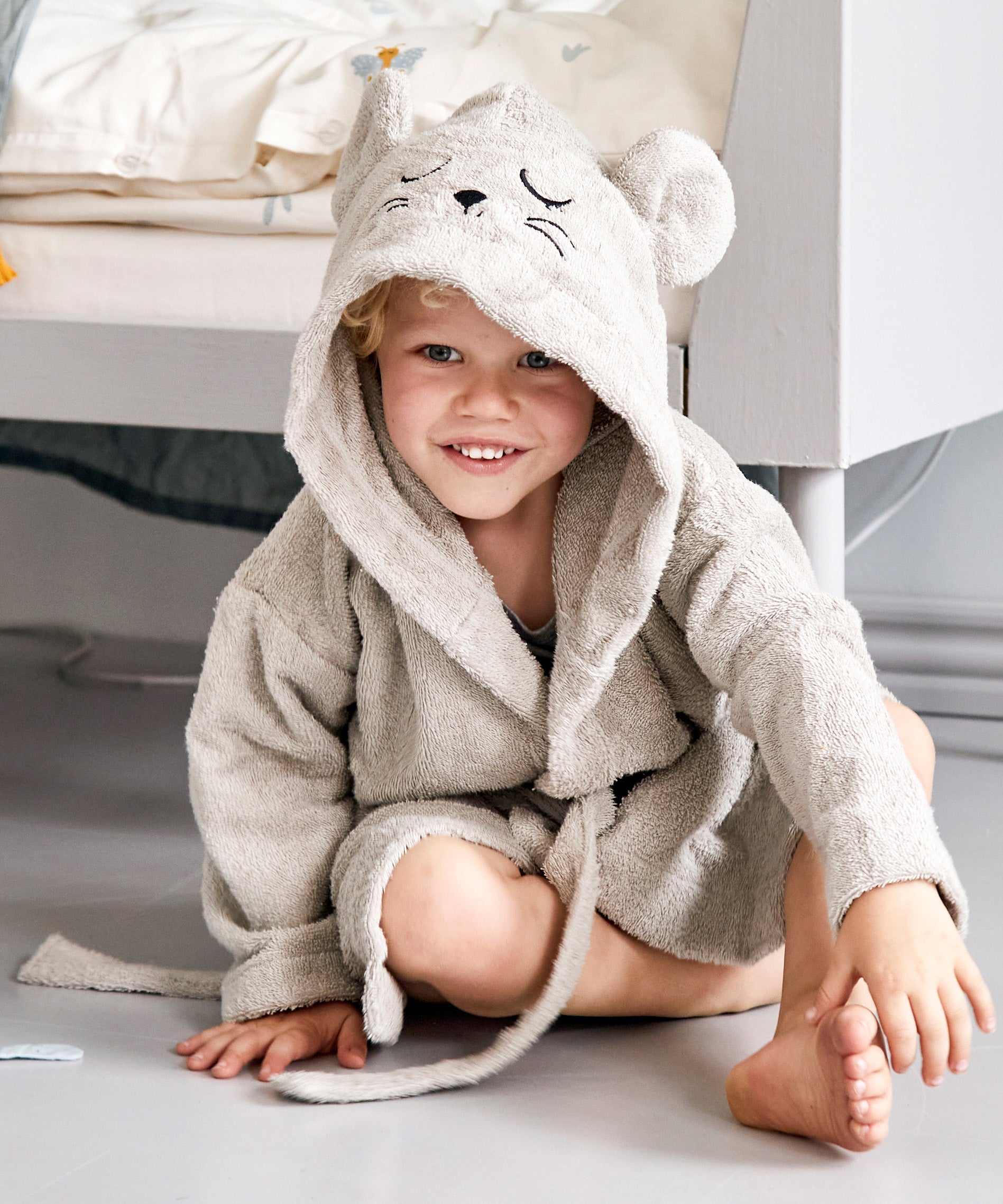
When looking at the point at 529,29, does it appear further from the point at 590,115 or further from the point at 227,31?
the point at 227,31

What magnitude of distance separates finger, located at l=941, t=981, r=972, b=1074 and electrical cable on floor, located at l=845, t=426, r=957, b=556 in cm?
113

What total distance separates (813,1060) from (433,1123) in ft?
0.67

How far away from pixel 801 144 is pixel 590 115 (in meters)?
0.17

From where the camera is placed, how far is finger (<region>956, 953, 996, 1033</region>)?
0.63 metres

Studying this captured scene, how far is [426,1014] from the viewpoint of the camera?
88 cm

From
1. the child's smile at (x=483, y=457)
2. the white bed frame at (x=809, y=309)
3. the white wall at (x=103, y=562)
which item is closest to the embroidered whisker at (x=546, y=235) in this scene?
the child's smile at (x=483, y=457)

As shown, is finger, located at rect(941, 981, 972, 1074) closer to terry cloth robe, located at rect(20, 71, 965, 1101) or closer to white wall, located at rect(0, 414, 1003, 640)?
terry cloth robe, located at rect(20, 71, 965, 1101)

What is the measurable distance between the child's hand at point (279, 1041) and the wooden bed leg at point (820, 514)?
45 cm

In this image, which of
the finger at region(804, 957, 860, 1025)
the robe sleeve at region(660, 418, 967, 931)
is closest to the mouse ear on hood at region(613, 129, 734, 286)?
the robe sleeve at region(660, 418, 967, 931)

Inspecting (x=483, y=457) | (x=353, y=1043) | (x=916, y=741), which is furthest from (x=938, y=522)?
(x=353, y=1043)

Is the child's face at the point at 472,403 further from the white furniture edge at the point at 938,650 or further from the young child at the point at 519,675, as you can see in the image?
the white furniture edge at the point at 938,650

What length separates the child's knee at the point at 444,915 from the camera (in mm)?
781

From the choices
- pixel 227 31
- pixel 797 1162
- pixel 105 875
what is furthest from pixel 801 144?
pixel 105 875

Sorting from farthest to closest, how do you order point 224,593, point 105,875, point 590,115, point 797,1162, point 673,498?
point 105,875 → point 590,115 → point 224,593 → point 673,498 → point 797,1162
